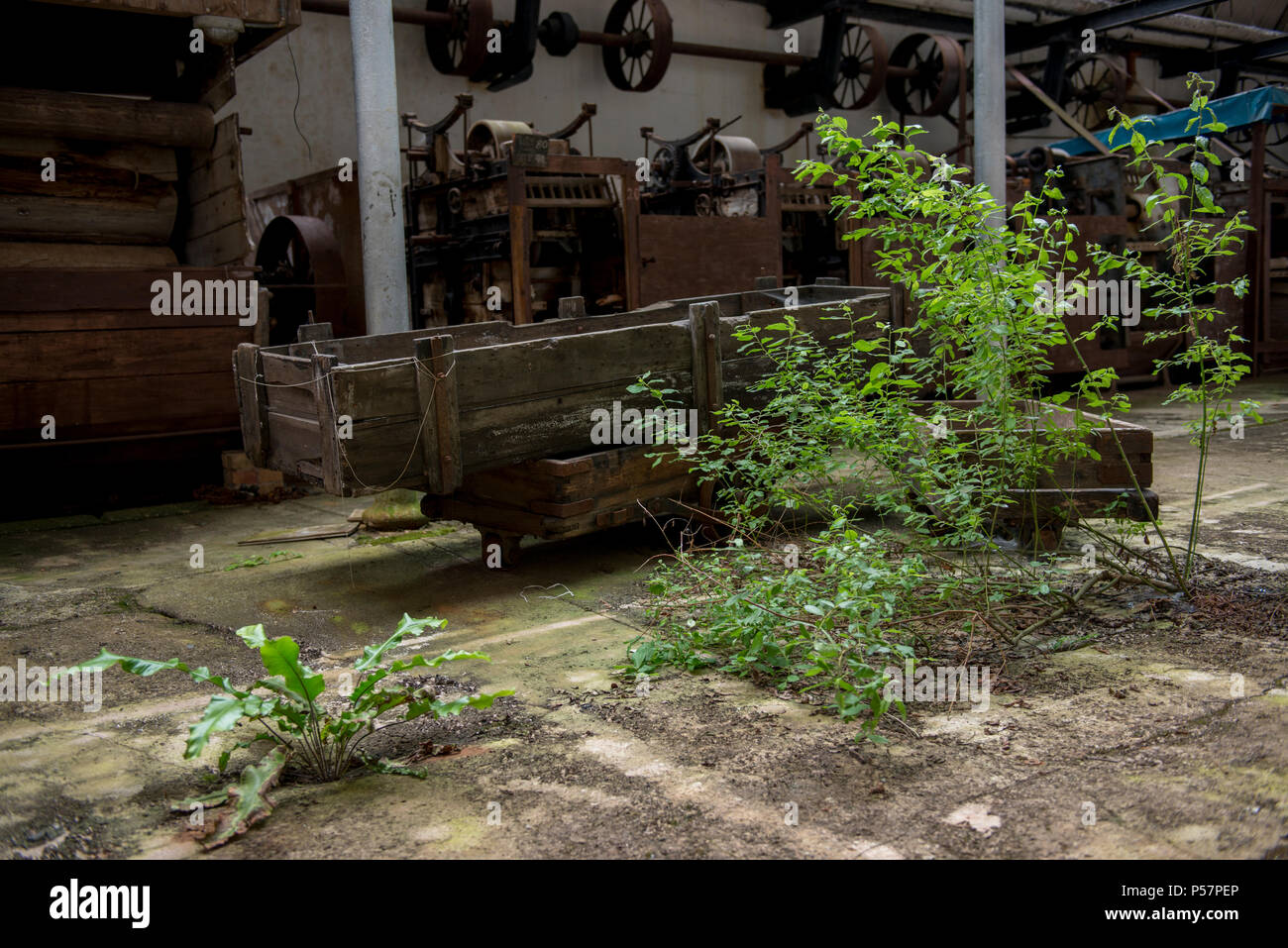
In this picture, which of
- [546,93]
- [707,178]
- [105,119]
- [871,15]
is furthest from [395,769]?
[871,15]

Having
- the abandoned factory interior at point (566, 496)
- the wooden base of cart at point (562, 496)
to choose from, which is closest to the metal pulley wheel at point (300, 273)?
the abandoned factory interior at point (566, 496)

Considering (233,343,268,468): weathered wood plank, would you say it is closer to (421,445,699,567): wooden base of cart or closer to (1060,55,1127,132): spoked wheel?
(421,445,699,567): wooden base of cart

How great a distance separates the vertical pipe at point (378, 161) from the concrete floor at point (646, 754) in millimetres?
2496

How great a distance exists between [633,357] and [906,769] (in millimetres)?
3131

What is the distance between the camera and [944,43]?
14.5 m

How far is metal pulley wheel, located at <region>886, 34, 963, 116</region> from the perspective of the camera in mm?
14461

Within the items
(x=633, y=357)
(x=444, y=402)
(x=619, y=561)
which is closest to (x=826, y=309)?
(x=633, y=357)

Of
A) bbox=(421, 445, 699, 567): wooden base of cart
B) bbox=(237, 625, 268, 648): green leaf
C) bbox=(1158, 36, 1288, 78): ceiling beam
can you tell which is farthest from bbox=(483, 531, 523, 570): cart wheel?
bbox=(1158, 36, 1288, 78): ceiling beam

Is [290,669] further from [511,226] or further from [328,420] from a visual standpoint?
[511,226]

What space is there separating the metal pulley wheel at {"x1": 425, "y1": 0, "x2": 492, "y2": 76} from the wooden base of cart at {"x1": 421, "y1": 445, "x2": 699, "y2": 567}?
6539mm

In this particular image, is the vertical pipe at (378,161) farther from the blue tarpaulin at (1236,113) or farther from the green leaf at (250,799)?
the blue tarpaulin at (1236,113)

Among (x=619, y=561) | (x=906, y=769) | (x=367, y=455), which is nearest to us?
(x=906, y=769)

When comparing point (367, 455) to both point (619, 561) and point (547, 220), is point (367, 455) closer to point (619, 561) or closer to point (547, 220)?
point (619, 561)

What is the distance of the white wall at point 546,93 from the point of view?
434 inches
